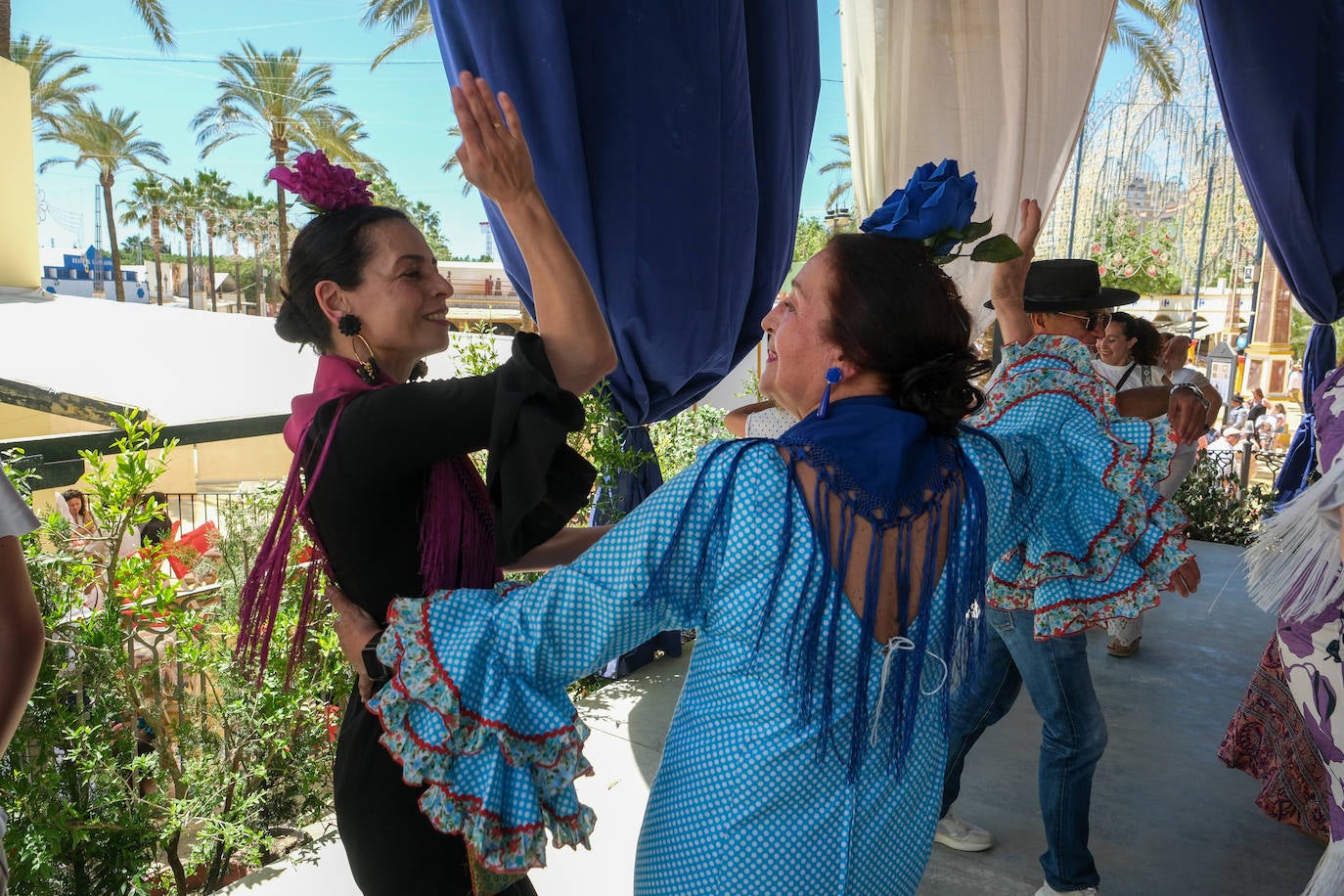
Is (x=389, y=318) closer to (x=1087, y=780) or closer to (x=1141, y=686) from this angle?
(x=1087, y=780)

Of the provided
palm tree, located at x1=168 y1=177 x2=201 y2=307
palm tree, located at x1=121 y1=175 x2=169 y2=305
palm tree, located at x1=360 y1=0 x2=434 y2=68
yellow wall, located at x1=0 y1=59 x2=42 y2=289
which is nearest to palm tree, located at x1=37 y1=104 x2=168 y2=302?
palm tree, located at x1=121 y1=175 x2=169 y2=305

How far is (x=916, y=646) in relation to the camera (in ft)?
3.73

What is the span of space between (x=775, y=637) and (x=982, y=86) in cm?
471

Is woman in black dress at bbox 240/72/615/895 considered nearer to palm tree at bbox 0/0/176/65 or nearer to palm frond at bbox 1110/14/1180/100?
palm frond at bbox 1110/14/1180/100

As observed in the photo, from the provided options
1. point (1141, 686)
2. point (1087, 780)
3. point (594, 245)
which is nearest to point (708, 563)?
point (1087, 780)

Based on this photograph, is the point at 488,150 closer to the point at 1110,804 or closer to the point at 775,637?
the point at 775,637

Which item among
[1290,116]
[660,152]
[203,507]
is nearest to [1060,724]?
[660,152]

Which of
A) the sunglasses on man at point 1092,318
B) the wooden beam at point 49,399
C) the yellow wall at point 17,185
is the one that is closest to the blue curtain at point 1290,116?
the sunglasses on man at point 1092,318

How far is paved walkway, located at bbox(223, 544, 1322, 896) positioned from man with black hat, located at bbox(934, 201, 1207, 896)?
195mm

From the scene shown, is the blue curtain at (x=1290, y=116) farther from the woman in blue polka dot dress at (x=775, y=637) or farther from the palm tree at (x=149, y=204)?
the palm tree at (x=149, y=204)

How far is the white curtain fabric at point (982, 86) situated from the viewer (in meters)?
4.80

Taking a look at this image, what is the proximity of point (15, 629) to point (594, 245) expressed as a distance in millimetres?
2255

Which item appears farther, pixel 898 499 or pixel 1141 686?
pixel 1141 686

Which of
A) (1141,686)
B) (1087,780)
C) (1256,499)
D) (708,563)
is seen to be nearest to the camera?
(708,563)
